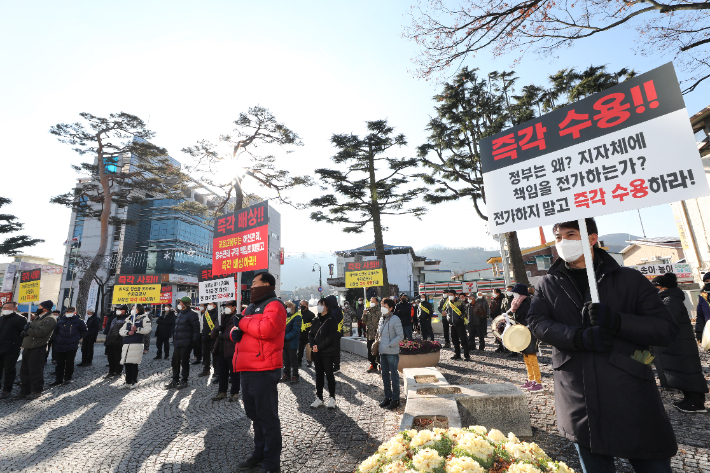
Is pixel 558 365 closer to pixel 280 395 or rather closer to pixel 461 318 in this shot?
pixel 280 395

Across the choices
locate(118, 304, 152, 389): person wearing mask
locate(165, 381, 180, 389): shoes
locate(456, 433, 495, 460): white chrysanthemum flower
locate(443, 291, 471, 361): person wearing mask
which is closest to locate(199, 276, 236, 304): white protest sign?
locate(118, 304, 152, 389): person wearing mask

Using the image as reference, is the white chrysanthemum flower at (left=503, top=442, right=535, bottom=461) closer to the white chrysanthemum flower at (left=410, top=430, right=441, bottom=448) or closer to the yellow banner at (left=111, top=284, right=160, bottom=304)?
the white chrysanthemum flower at (left=410, top=430, right=441, bottom=448)

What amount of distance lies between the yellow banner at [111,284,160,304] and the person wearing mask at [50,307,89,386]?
273 inches

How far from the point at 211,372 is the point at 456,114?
1613 cm

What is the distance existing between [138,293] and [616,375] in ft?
60.9

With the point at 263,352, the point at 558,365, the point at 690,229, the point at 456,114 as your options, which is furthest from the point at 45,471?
the point at 690,229

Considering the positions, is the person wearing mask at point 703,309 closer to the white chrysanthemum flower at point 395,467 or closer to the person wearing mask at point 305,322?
the white chrysanthemum flower at point 395,467

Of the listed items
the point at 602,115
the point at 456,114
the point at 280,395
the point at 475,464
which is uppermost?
the point at 456,114

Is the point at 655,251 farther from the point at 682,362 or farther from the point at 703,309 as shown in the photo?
the point at 682,362

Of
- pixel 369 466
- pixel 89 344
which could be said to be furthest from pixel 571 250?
pixel 89 344

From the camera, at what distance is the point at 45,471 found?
12.7 feet

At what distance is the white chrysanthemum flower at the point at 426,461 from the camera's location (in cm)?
172

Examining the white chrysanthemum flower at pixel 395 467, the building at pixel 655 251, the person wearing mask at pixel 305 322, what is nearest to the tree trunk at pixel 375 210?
the person wearing mask at pixel 305 322

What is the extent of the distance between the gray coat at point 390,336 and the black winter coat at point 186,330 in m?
4.71
